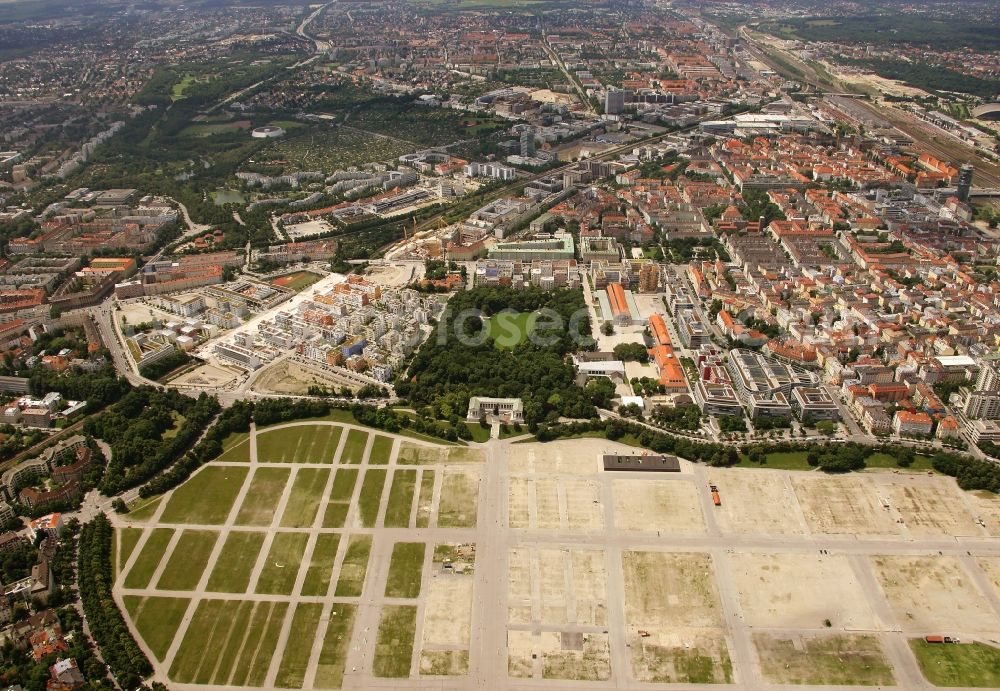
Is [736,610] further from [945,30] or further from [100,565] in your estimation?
[945,30]

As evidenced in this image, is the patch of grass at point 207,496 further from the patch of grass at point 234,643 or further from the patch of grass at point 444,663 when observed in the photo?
the patch of grass at point 444,663

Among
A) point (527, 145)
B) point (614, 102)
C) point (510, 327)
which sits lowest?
point (510, 327)

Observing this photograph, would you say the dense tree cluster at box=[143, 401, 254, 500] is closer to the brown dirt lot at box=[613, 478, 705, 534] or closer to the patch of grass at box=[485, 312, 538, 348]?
the patch of grass at box=[485, 312, 538, 348]

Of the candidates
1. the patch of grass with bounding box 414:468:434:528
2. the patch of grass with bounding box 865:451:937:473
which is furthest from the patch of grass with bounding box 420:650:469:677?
the patch of grass with bounding box 865:451:937:473

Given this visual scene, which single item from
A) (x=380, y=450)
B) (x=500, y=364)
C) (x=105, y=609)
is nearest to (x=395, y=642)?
(x=105, y=609)

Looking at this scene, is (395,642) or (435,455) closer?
(395,642)

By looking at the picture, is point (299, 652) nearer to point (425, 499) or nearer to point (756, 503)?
point (425, 499)
